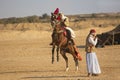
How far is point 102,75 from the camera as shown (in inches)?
706

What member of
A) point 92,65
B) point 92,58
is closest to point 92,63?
point 92,65

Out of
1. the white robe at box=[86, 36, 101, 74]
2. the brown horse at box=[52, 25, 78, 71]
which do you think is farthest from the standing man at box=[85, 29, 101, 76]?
the brown horse at box=[52, 25, 78, 71]

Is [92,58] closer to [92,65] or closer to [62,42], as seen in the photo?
[92,65]

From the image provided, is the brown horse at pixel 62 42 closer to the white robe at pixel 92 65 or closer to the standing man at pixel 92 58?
the standing man at pixel 92 58

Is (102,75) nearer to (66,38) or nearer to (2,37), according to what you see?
(66,38)

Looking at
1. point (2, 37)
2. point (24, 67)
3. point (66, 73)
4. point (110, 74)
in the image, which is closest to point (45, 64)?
point (24, 67)

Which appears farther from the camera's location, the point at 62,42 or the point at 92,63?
the point at 62,42

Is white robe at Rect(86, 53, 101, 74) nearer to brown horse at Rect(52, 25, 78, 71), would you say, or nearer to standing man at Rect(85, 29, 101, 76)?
standing man at Rect(85, 29, 101, 76)

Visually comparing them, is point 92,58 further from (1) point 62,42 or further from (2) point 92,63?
(1) point 62,42

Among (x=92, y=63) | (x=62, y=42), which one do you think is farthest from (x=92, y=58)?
(x=62, y=42)

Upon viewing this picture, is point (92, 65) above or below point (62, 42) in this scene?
below

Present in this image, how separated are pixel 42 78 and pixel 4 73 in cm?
333

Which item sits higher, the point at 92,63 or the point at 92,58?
the point at 92,58

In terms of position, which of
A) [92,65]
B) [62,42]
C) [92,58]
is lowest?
[92,65]
